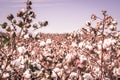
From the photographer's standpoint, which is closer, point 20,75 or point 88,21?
point 20,75

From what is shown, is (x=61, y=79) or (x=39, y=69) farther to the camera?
(x=39, y=69)

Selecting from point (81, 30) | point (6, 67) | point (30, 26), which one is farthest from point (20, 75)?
point (81, 30)

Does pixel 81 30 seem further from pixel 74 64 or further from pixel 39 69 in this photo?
pixel 74 64

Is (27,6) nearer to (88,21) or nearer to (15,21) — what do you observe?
(15,21)

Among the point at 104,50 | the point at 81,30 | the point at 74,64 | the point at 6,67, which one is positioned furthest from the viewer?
the point at 81,30

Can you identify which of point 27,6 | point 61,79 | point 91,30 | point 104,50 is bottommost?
point 61,79

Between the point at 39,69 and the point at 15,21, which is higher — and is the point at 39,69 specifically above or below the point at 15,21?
below

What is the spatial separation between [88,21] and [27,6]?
1.02 metres

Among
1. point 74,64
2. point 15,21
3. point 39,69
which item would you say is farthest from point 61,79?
point 15,21

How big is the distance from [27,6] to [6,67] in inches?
40.5

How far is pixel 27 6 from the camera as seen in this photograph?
17.8 feet

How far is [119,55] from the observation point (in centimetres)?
498

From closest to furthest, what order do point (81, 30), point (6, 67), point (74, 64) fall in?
point (74, 64), point (6, 67), point (81, 30)

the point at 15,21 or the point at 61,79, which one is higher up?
the point at 15,21
